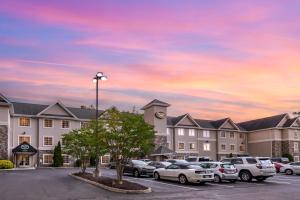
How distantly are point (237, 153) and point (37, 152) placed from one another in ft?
134

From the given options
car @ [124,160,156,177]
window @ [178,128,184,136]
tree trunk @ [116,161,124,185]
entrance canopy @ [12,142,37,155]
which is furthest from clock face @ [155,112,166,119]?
tree trunk @ [116,161,124,185]

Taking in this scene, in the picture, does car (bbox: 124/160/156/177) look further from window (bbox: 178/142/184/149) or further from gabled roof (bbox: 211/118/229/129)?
gabled roof (bbox: 211/118/229/129)

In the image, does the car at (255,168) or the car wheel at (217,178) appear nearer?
the car wheel at (217,178)

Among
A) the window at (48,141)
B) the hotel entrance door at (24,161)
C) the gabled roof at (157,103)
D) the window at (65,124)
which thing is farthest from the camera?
the gabled roof at (157,103)

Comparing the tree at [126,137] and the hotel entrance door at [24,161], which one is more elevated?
the tree at [126,137]

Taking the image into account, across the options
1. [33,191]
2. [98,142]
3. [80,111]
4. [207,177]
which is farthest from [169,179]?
[80,111]

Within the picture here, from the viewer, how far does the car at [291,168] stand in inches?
1656

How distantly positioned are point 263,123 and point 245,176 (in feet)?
188

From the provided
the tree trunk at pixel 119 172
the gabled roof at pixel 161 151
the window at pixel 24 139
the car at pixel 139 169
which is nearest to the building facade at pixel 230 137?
the gabled roof at pixel 161 151

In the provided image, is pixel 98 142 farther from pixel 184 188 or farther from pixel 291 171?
pixel 291 171

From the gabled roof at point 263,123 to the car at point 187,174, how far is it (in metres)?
57.4

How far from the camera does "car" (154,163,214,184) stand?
92.8 ft

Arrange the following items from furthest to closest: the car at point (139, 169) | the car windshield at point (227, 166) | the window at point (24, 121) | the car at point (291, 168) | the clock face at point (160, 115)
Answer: the clock face at point (160, 115), the window at point (24, 121), the car at point (291, 168), the car at point (139, 169), the car windshield at point (227, 166)

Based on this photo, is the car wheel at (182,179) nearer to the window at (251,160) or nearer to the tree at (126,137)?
the tree at (126,137)
